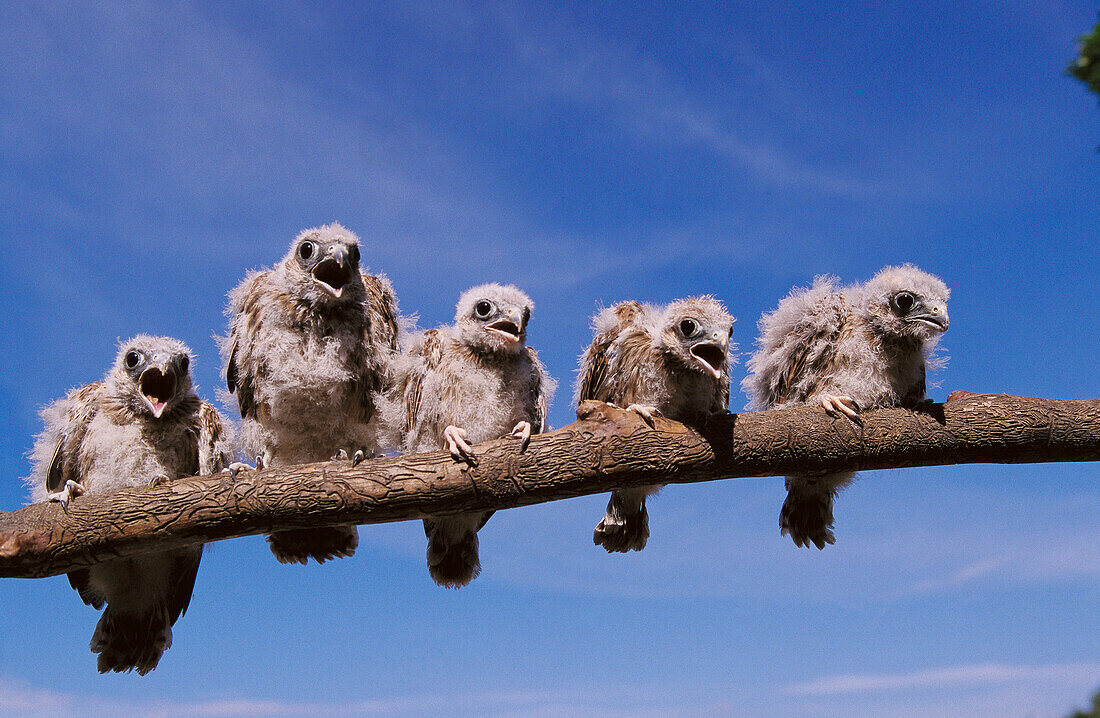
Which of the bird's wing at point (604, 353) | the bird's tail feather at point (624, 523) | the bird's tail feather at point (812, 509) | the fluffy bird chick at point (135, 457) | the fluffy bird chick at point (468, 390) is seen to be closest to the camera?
the fluffy bird chick at point (468, 390)

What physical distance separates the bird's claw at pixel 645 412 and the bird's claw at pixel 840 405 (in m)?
1.04

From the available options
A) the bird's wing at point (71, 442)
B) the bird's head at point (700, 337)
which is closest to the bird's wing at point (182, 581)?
the bird's wing at point (71, 442)

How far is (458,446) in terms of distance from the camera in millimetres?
4770

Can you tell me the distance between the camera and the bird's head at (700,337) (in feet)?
16.3

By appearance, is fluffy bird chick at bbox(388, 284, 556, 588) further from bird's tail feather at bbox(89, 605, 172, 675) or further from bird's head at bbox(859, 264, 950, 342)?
bird's head at bbox(859, 264, 950, 342)

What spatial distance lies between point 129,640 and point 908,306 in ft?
17.4

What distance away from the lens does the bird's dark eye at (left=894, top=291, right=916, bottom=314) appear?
5445mm

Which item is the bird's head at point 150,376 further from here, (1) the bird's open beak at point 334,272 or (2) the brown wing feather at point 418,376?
(2) the brown wing feather at point 418,376

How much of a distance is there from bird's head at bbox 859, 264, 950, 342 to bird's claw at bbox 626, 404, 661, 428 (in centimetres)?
157

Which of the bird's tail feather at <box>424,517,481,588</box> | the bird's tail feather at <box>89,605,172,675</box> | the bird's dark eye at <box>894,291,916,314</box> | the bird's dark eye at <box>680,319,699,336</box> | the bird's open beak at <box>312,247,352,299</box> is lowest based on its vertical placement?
the bird's tail feather at <box>89,605,172,675</box>

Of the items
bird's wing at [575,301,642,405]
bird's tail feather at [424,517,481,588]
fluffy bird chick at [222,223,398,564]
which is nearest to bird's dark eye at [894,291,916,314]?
bird's wing at [575,301,642,405]

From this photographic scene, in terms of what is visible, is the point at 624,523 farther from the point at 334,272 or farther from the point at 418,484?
the point at 334,272

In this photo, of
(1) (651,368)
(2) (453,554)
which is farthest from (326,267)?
(1) (651,368)

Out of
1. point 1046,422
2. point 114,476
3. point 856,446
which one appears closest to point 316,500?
point 114,476
